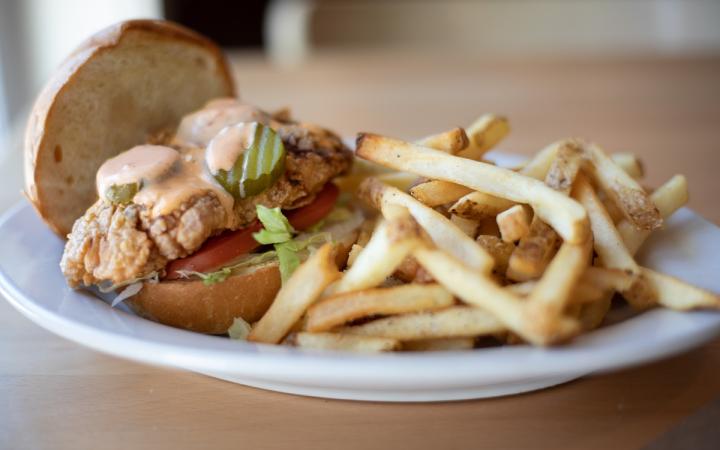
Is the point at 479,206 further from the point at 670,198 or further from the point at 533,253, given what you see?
the point at 670,198

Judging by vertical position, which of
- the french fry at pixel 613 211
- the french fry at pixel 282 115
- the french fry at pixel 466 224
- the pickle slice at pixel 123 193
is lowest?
the pickle slice at pixel 123 193

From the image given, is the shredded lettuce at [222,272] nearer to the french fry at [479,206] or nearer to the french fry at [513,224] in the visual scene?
the french fry at [479,206]

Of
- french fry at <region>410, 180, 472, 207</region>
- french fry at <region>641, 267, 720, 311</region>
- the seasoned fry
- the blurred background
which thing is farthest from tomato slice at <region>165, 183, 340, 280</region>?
the blurred background

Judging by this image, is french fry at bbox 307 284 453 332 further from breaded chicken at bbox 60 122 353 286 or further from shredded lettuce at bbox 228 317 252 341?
breaded chicken at bbox 60 122 353 286

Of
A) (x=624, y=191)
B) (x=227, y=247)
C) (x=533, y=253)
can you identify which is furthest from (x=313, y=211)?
(x=624, y=191)

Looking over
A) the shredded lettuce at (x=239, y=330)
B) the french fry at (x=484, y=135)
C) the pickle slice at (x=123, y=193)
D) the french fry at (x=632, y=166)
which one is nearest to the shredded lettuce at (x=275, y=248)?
the shredded lettuce at (x=239, y=330)

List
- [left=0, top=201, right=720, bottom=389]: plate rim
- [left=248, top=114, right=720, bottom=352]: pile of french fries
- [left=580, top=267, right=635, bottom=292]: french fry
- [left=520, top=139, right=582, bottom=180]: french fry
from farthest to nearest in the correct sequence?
[left=520, top=139, right=582, bottom=180]: french fry
[left=580, top=267, right=635, bottom=292]: french fry
[left=248, top=114, right=720, bottom=352]: pile of french fries
[left=0, top=201, right=720, bottom=389]: plate rim

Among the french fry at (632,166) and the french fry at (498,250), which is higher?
the french fry at (632,166)
